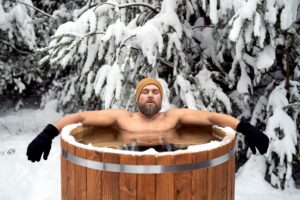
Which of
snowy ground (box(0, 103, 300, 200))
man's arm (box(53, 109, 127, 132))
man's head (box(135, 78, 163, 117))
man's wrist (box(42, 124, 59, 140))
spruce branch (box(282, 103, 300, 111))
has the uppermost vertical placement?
man's head (box(135, 78, 163, 117))

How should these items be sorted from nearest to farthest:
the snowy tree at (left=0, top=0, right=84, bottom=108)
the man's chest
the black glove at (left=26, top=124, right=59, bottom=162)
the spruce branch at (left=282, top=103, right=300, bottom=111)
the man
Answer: the black glove at (left=26, top=124, right=59, bottom=162) < the man < the man's chest < the spruce branch at (left=282, top=103, right=300, bottom=111) < the snowy tree at (left=0, top=0, right=84, bottom=108)

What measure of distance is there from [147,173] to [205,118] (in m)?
1.14

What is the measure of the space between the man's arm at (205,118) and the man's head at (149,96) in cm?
29

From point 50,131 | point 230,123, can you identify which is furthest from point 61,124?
point 230,123

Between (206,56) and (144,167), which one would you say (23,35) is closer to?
(206,56)

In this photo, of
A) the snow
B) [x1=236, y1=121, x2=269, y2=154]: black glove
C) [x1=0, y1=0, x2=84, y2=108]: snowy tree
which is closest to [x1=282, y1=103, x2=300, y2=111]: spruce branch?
the snow

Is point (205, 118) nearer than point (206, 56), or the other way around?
point (205, 118)

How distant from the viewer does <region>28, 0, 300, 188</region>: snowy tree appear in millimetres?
5582

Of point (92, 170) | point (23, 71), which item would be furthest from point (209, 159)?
point (23, 71)

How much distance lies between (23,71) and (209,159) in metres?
6.95

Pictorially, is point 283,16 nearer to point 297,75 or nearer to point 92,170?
point 297,75

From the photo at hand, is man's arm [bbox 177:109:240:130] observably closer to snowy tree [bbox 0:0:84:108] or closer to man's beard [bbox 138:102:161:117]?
man's beard [bbox 138:102:161:117]

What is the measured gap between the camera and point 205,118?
3996 mm

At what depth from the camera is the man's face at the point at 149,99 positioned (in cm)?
388
